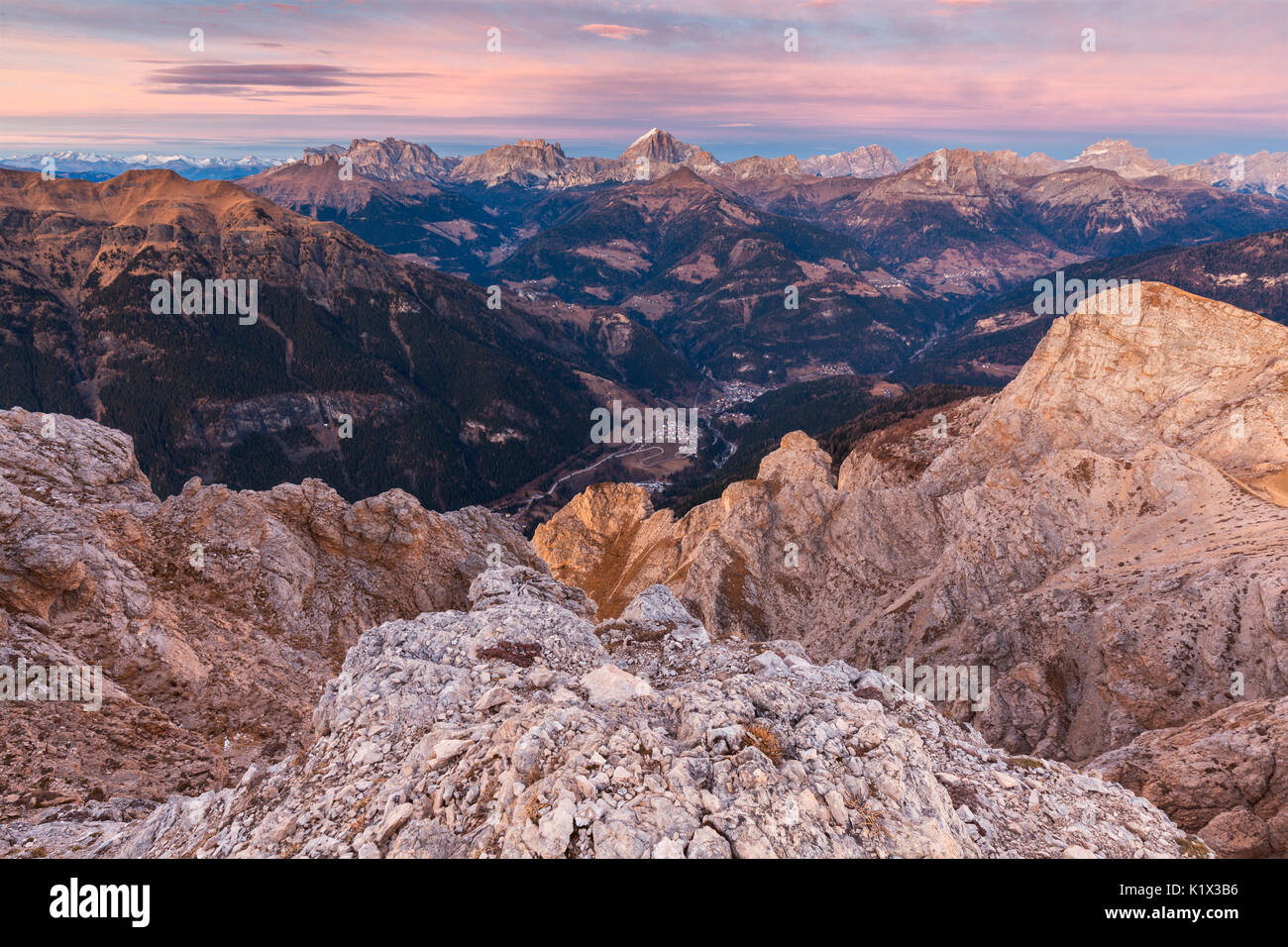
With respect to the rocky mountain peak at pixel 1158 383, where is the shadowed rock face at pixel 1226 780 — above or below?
below

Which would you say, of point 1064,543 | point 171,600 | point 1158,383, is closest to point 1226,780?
point 1064,543

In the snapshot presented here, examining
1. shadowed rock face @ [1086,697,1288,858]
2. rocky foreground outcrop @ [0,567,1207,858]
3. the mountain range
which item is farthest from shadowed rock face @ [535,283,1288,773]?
rocky foreground outcrop @ [0,567,1207,858]

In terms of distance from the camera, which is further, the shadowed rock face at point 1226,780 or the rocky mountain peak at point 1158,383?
the rocky mountain peak at point 1158,383

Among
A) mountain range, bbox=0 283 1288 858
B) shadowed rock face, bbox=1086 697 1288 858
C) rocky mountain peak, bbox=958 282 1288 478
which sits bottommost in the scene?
shadowed rock face, bbox=1086 697 1288 858

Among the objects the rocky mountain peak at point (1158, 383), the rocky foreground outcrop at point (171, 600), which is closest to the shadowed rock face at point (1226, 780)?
the rocky foreground outcrop at point (171, 600)

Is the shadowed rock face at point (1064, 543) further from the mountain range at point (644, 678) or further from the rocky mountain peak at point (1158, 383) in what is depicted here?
the mountain range at point (644, 678)

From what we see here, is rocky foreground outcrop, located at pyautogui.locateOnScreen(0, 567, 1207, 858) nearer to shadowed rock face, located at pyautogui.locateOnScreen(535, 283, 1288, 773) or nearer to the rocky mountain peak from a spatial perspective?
shadowed rock face, located at pyautogui.locateOnScreen(535, 283, 1288, 773)
